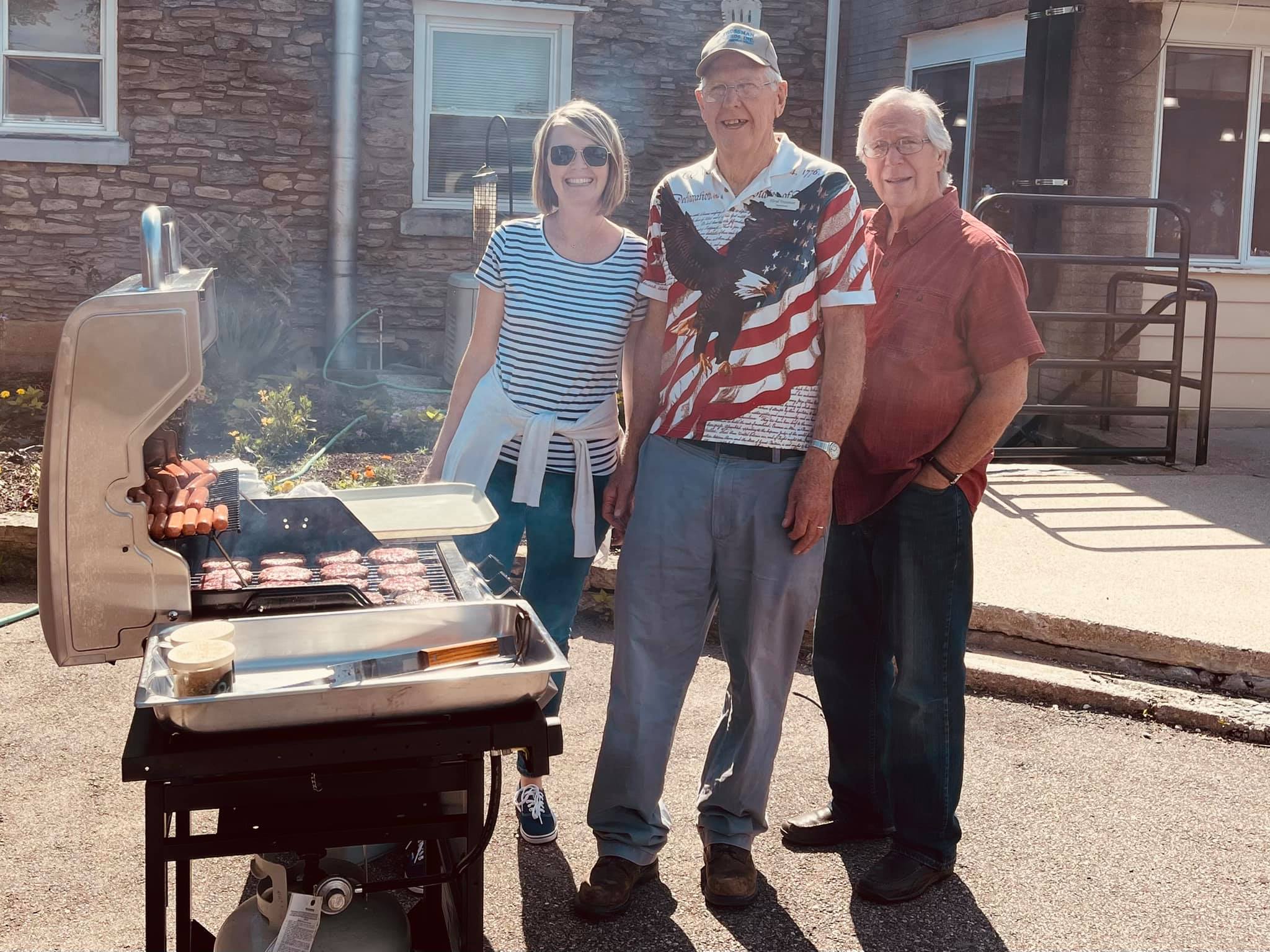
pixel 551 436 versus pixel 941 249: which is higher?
pixel 941 249

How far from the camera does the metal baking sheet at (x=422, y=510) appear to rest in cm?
282

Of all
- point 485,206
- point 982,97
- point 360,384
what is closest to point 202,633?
point 360,384

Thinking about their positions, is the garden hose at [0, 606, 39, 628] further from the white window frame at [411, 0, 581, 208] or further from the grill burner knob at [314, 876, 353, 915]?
the white window frame at [411, 0, 581, 208]

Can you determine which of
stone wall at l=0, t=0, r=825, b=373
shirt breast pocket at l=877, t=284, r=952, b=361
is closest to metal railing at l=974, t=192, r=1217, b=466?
stone wall at l=0, t=0, r=825, b=373

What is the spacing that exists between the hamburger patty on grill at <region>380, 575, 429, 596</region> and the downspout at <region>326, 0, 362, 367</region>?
24.0 feet

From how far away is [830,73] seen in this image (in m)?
10.5

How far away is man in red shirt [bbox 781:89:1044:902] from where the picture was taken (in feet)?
9.59

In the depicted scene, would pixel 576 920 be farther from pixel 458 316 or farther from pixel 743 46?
pixel 458 316

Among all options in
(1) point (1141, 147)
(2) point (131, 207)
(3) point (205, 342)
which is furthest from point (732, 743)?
Answer: (2) point (131, 207)

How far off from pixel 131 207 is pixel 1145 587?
7771mm

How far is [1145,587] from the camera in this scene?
203 inches

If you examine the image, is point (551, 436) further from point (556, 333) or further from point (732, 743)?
point (732, 743)

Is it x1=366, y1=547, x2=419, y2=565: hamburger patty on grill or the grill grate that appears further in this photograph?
x1=366, y1=547, x2=419, y2=565: hamburger patty on grill

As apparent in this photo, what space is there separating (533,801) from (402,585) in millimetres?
979
